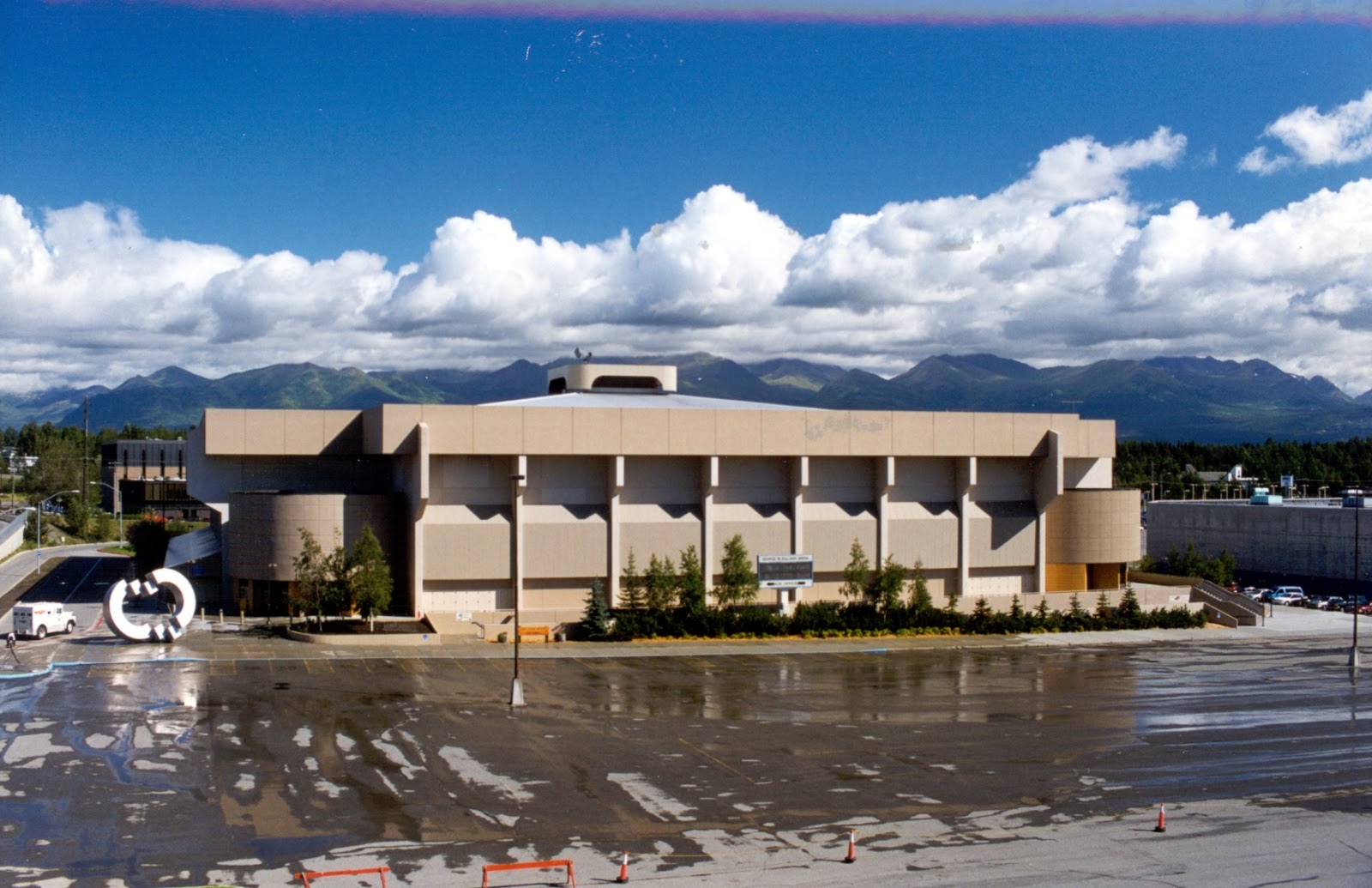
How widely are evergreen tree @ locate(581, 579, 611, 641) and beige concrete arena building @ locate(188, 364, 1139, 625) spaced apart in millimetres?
1619

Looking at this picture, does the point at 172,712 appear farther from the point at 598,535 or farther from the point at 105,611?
the point at 598,535

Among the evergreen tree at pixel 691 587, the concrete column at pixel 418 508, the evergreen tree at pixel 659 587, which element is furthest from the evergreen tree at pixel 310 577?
the evergreen tree at pixel 691 587

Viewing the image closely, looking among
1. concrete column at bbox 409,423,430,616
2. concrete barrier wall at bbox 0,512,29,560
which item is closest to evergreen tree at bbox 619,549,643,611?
concrete column at bbox 409,423,430,616

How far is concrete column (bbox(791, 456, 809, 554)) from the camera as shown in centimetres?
6266

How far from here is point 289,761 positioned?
3045cm

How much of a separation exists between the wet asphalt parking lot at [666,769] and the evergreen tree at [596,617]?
20.7ft

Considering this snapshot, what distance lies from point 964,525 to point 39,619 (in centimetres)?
4501

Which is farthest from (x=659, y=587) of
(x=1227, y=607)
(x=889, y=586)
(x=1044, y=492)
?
(x=1227, y=607)

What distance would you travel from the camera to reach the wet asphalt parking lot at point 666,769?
2334cm

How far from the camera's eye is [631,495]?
204ft

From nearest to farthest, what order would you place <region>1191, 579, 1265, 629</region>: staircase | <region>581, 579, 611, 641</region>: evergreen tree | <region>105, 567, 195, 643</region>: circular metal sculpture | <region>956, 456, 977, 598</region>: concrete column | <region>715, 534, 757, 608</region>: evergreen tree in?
<region>105, 567, 195, 643</region>: circular metal sculpture → <region>581, 579, 611, 641</region>: evergreen tree → <region>715, 534, 757, 608</region>: evergreen tree → <region>956, 456, 977, 598</region>: concrete column → <region>1191, 579, 1265, 629</region>: staircase

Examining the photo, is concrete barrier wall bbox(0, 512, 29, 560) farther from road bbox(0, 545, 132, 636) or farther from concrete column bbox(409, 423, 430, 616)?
concrete column bbox(409, 423, 430, 616)

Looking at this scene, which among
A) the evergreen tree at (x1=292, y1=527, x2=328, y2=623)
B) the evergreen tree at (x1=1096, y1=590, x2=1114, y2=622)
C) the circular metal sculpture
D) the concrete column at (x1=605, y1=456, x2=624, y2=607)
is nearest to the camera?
the circular metal sculpture

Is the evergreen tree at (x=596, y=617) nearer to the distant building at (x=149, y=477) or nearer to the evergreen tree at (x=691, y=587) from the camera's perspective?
the evergreen tree at (x=691, y=587)
